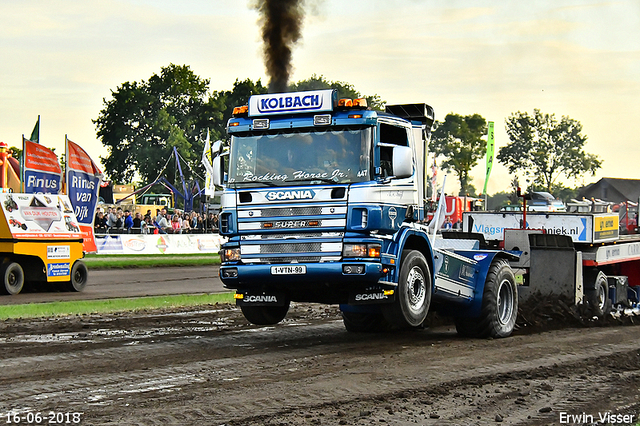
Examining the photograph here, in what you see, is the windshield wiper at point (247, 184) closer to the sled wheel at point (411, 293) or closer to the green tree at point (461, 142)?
the sled wheel at point (411, 293)

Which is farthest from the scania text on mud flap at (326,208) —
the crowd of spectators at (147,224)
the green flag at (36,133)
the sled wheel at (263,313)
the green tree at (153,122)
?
the green tree at (153,122)

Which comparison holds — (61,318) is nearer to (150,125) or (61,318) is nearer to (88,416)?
(88,416)

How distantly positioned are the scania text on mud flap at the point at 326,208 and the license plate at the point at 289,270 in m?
0.01

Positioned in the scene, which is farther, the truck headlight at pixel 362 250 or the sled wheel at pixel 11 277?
the sled wheel at pixel 11 277

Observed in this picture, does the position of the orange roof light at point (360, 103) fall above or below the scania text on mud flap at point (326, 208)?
above

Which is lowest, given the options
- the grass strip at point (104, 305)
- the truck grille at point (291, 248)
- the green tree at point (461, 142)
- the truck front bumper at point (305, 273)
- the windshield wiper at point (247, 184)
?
the grass strip at point (104, 305)

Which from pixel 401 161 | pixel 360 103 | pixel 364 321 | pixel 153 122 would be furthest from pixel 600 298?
pixel 153 122

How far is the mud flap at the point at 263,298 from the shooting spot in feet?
35.4

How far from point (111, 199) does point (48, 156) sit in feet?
105

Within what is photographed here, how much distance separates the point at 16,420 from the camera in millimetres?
6352

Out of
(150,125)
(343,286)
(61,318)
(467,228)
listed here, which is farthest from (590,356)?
(150,125)

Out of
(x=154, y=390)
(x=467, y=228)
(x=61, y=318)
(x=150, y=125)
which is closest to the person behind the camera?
(x=154, y=390)

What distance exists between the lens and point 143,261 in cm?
3083

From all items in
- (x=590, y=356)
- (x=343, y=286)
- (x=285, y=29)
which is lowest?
(x=590, y=356)
